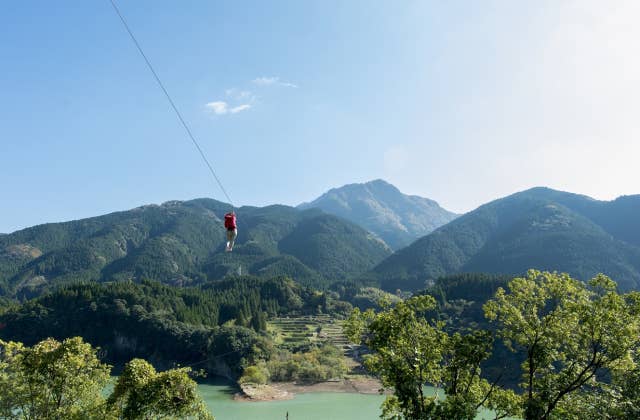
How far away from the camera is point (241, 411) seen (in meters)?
66.4

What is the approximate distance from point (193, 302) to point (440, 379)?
128034 millimetres

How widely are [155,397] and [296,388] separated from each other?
6983cm

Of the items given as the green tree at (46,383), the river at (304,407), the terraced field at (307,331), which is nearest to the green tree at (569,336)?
the green tree at (46,383)

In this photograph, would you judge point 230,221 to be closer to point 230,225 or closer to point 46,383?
point 230,225

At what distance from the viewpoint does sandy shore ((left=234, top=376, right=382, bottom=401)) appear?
7706 cm

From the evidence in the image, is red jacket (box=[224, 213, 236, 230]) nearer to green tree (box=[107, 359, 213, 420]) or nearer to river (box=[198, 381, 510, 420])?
green tree (box=[107, 359, 213, 420])

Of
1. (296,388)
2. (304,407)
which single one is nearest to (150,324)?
(296,388)

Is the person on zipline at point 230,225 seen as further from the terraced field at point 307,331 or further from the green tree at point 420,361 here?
the terraced field at point 307,331

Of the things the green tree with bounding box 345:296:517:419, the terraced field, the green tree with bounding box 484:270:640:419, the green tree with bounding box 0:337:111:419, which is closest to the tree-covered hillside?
Result: the terraced field

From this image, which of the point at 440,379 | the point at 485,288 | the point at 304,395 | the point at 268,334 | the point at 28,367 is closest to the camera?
the point at 440,379

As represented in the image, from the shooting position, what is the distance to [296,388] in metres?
83.7

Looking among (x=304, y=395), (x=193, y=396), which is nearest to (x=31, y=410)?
(x=193, y=396)

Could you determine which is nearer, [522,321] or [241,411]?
[522,321]

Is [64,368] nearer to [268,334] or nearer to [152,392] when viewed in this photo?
[152,392]
